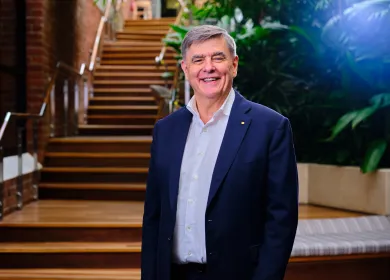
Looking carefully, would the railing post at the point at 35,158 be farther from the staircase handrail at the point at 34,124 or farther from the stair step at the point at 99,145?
the stair step at the point at 99,145

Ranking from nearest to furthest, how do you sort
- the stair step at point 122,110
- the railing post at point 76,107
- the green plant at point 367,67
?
the green plant at point 367,67 → the railing post at point 76,107 → the stair step at point 122,110

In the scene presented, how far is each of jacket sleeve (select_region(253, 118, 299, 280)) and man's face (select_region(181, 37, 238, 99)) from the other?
18 centimetres

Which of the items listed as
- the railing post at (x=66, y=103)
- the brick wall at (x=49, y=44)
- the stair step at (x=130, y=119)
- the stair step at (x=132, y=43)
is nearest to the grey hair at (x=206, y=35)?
the brick wall at (x=49, y=44)

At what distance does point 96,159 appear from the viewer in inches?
253

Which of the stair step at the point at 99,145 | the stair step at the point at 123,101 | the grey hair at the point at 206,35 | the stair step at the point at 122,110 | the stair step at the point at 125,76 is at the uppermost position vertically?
the grey hair at the point at 206,35

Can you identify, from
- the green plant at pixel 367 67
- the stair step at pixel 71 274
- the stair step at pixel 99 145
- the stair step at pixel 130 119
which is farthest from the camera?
the stair step at pixel 130 119

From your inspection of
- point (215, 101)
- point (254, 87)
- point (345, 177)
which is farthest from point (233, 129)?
point (254, 87)

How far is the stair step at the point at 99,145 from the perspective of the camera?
6.62 metres

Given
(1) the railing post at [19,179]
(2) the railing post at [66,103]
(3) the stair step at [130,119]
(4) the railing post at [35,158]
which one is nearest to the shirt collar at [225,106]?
(1) the railing post at [19,179]

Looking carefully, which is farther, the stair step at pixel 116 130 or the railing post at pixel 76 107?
the stair step at pixel 116 130

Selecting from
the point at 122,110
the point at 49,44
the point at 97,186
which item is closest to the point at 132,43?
the point at 122,110

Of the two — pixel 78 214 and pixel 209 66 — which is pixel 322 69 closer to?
pixel 78 214

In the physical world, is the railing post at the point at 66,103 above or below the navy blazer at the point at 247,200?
below

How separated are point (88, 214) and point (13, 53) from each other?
2.25m
